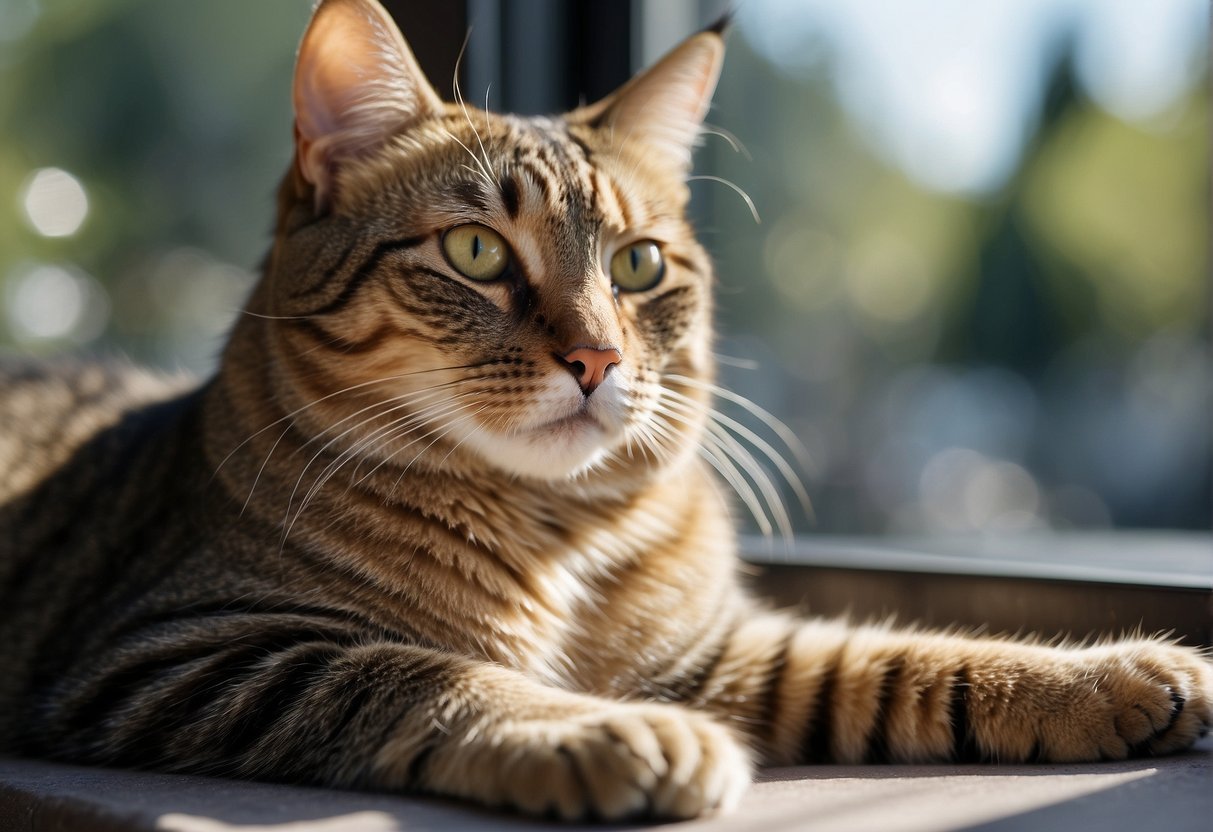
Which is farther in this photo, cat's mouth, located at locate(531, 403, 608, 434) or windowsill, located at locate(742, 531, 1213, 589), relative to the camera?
windowsill, located at locate(742, 531, 1213, 589)

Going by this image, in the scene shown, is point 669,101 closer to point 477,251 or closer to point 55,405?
point 477,251

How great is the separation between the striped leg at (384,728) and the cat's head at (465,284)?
0.34 metres

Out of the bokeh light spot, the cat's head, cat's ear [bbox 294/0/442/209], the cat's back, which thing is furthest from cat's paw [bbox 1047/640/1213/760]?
the bokeh light spot

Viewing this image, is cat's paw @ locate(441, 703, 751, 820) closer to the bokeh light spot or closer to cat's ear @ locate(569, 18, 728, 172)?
cat's ear @ locate(569, 18, 728, 172)

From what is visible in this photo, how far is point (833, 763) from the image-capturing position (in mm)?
1522

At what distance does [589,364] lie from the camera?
1432 mm

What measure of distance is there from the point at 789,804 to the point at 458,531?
2.04 feet

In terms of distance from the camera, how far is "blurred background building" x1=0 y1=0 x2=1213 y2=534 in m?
2.32

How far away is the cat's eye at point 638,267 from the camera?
168cm

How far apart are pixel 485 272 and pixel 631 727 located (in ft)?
2.46

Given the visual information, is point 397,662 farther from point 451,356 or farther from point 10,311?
point 10,311

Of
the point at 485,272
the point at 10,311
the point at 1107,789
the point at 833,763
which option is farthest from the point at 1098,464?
the point at 10,311

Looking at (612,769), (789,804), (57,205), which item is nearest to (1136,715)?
(789,804)

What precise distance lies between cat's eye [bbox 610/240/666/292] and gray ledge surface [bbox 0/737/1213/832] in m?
0.76
